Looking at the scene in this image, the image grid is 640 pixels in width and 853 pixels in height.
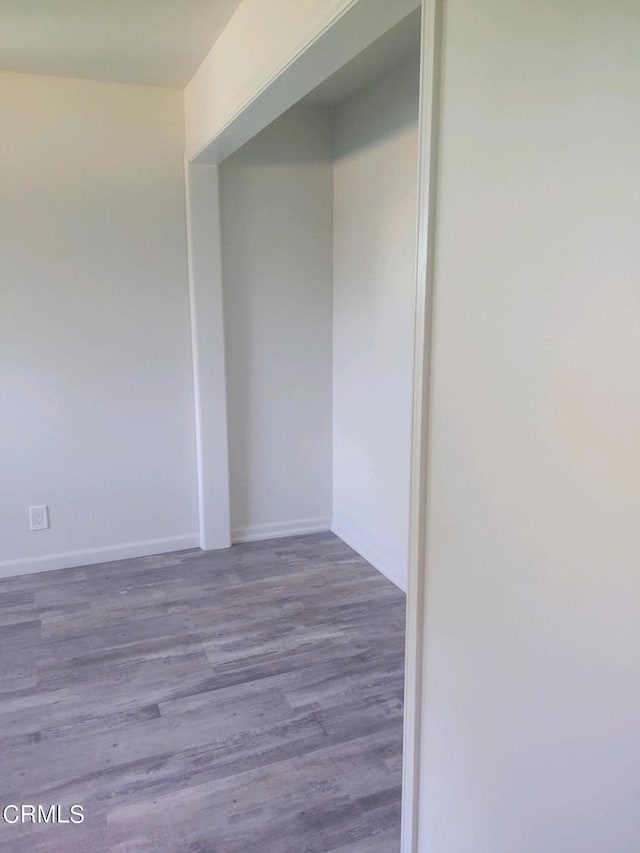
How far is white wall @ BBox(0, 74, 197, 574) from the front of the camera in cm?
304

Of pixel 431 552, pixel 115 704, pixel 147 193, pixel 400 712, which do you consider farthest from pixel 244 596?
pixel 147 193

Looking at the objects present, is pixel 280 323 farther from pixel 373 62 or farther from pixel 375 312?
pixel 373 62

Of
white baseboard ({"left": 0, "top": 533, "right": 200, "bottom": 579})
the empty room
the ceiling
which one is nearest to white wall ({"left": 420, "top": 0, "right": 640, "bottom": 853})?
the empty room

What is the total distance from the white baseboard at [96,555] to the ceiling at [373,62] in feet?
8.34

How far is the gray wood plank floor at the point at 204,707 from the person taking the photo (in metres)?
1.71

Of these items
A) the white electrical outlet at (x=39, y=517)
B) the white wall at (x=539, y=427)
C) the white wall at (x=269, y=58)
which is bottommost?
the white electrical outlet at (x=39, y=517)

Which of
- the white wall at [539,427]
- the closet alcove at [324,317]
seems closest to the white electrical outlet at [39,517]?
the closet alcove at [324,317]

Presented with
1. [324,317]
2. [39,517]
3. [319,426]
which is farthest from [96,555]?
[324,317]

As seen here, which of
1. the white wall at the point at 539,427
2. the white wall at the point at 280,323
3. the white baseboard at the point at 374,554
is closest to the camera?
the white wall at the point at 539,427

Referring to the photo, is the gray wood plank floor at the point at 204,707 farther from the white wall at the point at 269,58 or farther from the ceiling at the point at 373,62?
the ceiling at the point at 373,62

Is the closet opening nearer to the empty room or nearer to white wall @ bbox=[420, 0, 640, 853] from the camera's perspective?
the empty room

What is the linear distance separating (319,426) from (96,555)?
1.48 metres

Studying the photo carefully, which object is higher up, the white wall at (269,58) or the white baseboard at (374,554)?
the white wall at (269,58)

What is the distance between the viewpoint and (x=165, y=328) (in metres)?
3.38
